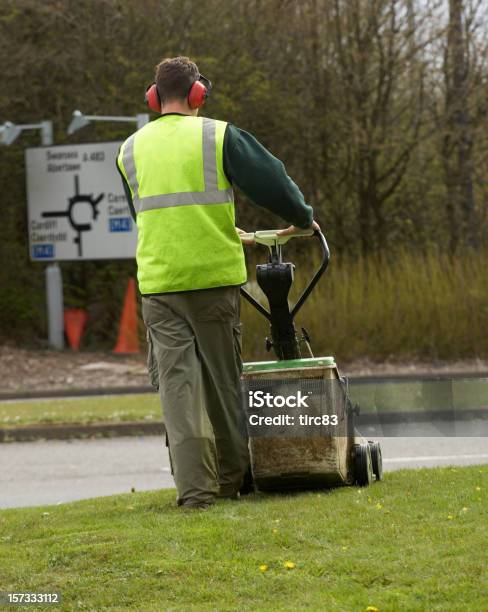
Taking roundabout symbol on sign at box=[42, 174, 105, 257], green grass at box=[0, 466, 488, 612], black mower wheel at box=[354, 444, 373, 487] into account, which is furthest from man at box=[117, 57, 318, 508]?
roundabout symbol on sign at box=[42, 174, 105, 257]

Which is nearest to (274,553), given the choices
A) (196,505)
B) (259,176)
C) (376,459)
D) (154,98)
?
(196,505)

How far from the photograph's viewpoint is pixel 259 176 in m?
5.96

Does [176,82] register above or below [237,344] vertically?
above

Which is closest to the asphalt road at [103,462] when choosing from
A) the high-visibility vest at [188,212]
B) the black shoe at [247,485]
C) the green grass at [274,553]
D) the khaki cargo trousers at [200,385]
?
the black shoe at [247,485]

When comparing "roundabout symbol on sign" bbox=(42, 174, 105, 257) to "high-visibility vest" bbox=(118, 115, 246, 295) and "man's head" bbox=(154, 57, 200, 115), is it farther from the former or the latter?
"high-visibility vest" bbox=(118, 115, 246, 295)

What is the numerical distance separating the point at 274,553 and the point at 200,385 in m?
1.40

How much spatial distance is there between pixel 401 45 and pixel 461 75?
3.55 ft

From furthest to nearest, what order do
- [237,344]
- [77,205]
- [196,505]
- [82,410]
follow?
[77,205]
[82,410]
[237,344]
[196,505]

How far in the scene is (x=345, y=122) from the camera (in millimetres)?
22156

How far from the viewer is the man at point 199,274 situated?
5.95 meters

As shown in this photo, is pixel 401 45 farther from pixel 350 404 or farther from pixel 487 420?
pixel 350 404

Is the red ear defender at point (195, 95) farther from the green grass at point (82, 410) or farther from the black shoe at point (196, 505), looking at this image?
the green grass at point (82, 410)

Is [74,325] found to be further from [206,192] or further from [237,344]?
[206,192]

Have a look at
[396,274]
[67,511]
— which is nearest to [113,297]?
[396,274]
